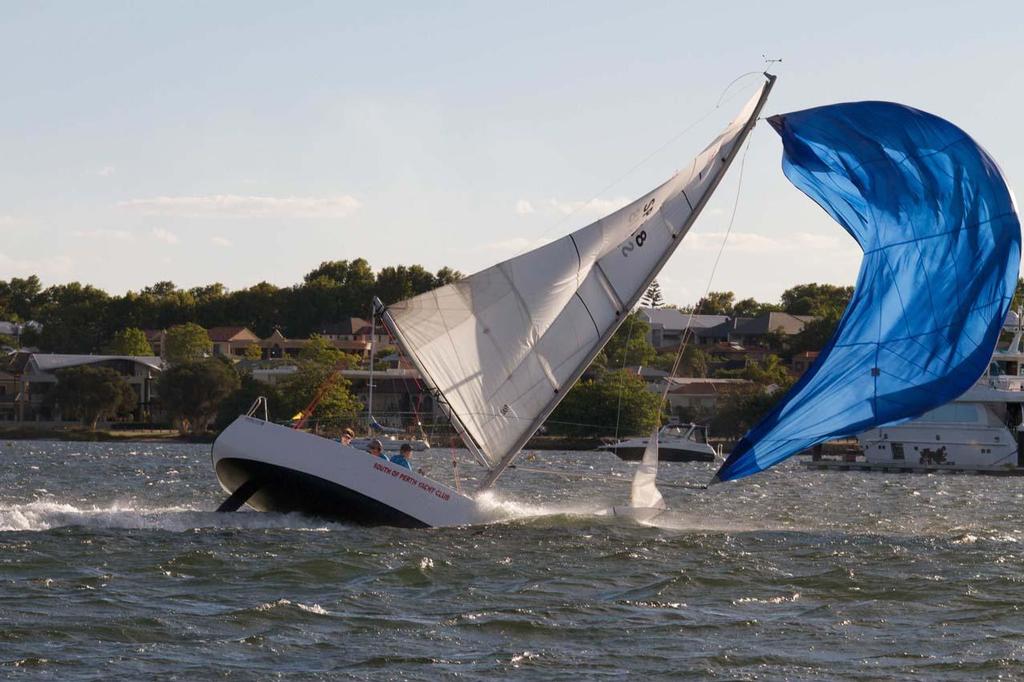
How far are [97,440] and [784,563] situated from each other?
272 ft

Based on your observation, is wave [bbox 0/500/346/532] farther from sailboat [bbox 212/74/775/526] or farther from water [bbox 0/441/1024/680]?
sailboat [bbox 212/74/775/526]

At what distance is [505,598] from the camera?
689 inches

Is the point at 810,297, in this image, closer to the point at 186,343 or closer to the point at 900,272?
the point at 186,343

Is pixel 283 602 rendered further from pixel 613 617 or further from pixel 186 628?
pixel 613 617

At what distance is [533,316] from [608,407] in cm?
7251

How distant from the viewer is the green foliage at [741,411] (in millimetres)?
99125

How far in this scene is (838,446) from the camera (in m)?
91.9

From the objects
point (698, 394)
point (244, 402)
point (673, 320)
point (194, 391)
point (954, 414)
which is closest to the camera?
point (954, 414)

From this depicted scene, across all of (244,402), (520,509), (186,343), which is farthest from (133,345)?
(520,509)

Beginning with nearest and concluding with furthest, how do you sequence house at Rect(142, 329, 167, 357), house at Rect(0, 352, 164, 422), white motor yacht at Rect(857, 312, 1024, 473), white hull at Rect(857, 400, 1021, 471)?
white motor yacht at Rect(857, 312, 1024, 473) < white hull at Rect(857, 400, 1021, 471) < house at Rect(0, 352, 164, 422) < house at Rect(142, 329, 167, 357)

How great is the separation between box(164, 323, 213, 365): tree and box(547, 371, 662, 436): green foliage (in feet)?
141

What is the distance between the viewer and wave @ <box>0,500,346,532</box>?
926 inches

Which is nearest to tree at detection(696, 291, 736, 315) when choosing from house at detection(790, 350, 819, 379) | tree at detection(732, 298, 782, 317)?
tree at detection(732, 298, 782, 317)

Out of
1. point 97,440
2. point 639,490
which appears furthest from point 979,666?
point 97,440
